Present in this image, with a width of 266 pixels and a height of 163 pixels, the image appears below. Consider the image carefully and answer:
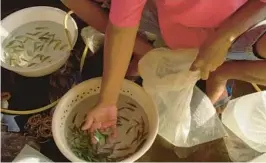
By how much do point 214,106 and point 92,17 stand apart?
0.36 metres

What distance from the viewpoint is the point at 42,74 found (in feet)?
4.24

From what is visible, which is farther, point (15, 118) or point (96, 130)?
point (15, 118)

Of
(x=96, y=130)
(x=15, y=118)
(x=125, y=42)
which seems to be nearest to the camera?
(x=125, y=42)

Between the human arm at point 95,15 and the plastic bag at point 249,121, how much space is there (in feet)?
0.79

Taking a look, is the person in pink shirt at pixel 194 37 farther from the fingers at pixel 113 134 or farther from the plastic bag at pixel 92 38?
the plastic bag at pixel 92 38

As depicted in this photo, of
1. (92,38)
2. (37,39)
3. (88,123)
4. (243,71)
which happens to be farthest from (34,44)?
(243,71)

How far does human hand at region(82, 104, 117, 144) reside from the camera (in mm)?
1096

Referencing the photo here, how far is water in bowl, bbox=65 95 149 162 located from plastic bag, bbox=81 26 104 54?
18cm

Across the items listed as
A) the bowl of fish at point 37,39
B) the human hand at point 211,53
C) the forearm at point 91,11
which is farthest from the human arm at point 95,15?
the human hand at point 211,53

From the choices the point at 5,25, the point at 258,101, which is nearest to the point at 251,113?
the point at 258,101

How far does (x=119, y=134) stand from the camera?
117 centimetres

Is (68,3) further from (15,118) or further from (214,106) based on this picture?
(214,106)

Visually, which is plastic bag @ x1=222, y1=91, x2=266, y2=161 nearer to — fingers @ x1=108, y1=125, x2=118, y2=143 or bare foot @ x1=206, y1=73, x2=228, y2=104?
bare foot @ x1=206, y1=73, x2=228, y2=104

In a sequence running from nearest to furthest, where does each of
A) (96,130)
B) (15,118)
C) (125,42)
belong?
(125,42)
(96,130)
(15,118)
